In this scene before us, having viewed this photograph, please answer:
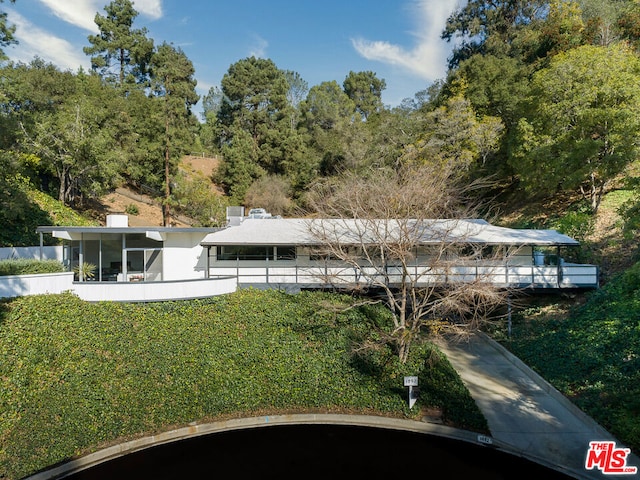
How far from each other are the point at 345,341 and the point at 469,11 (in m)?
52.2

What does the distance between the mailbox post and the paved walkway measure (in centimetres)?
198

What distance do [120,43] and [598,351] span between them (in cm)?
5852

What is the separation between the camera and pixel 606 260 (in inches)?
727

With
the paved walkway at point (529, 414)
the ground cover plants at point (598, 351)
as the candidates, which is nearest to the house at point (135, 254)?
the paved walkway at point (529, 414)

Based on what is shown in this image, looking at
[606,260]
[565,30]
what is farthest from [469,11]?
[606,260]

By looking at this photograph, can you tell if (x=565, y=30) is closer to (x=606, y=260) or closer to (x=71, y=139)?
(x=606, y=260)

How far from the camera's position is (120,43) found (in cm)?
4997

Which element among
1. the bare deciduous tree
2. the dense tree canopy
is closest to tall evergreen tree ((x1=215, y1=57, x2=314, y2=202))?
the dense tree canopy

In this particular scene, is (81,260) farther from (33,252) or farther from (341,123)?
(341,123)

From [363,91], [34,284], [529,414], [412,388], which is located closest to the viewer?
[529,414]

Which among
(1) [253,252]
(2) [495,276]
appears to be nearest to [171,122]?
(1) [253,252]

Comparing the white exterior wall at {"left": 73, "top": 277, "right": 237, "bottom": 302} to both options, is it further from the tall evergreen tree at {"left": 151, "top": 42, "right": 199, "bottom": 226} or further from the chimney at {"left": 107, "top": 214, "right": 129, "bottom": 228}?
the tall evergreen tree at {"left": 151, "top": 42, "right": 199, "bottom": 226}

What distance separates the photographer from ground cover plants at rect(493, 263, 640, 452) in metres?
10.7

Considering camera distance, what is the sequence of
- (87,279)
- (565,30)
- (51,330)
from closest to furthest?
(51,330) → (87,279) → (565,30)
